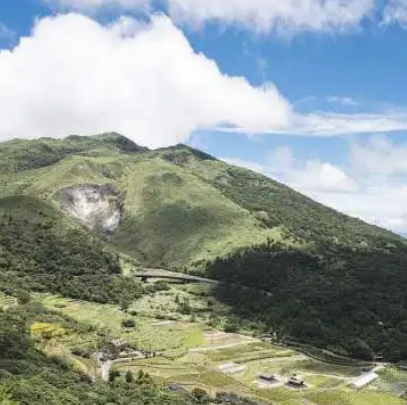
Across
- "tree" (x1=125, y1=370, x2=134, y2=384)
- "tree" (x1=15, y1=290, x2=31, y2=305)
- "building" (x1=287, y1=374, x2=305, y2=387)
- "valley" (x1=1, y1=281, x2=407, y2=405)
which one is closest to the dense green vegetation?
"tree" (x1=125, y1=370, x2=134, y2=384)

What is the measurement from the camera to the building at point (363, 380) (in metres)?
139

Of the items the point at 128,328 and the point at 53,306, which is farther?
the point at 53,306

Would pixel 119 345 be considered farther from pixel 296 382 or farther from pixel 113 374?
pixel 296 382

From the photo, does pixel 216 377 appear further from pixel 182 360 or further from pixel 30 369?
pixel 30 369

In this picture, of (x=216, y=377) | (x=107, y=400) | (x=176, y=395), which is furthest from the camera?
(x=216, y=377)

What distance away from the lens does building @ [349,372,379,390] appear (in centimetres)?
13934

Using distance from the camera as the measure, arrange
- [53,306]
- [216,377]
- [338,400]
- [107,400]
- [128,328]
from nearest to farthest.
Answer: [107,400]
[338,400]
[216,377]
[128,328]
[53,306]

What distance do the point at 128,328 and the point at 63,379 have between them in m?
81.5

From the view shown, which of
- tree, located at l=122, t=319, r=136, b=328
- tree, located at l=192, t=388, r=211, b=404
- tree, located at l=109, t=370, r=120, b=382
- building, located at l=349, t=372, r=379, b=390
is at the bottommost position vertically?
tree, located at l=192, t=388, r=211, b=404

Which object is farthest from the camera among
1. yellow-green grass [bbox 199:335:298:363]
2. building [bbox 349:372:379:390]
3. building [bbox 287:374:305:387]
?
yellow-green grass [bbox 199:335:298:363]

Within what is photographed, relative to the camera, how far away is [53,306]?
196625mm

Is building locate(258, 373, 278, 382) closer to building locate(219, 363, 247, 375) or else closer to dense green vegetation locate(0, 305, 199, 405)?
building locate(219, 363, 247, 375)

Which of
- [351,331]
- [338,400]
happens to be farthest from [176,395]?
[351,331]

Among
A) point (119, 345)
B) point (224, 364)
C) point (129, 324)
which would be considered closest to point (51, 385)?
point (119, 345)
